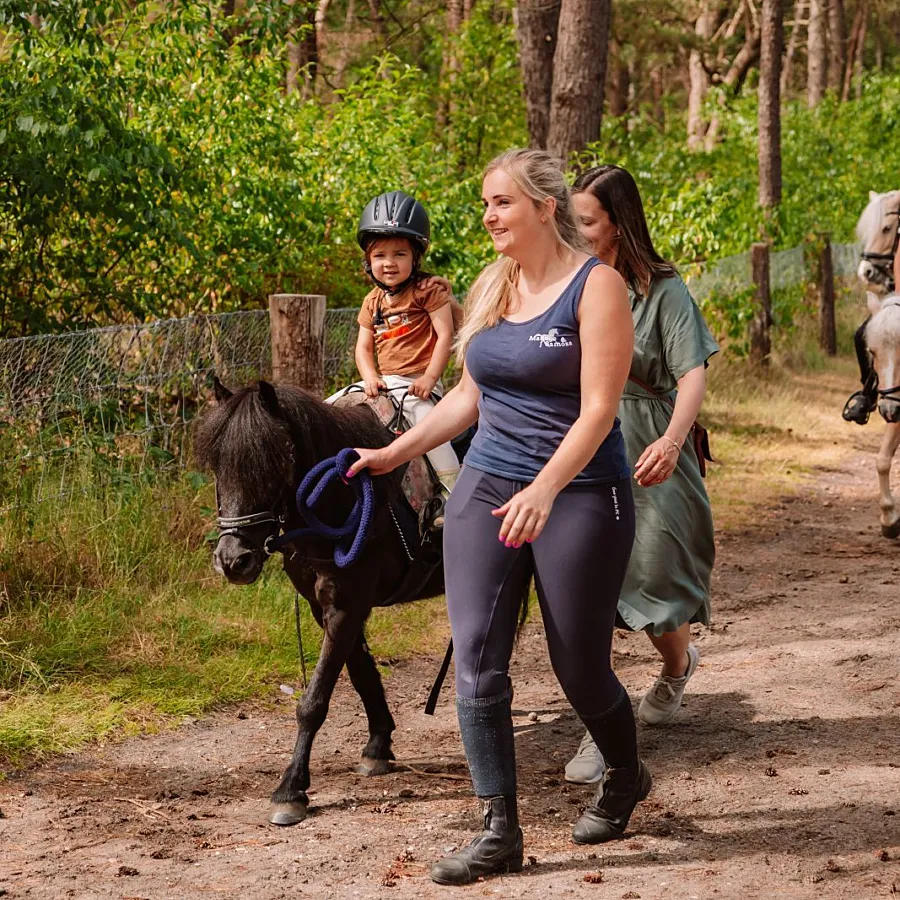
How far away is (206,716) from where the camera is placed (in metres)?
6.22

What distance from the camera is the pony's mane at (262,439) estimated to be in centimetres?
455

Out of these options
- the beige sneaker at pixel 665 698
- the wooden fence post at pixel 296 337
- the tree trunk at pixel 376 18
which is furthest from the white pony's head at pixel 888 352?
the tree trunk at pixel 376 18

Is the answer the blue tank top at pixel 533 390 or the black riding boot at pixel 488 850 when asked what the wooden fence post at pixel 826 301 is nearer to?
the blue tank top at pixel 533 390

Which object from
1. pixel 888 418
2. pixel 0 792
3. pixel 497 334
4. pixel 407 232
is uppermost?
pixel 407 232

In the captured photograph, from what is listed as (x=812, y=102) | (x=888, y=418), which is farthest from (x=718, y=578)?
(x=812, y=102)

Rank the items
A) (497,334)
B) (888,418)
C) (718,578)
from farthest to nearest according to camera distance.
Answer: (888,418) < (718,578) < (497,334)

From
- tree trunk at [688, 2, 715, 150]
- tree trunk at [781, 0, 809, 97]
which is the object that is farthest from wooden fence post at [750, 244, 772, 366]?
tree trunk at [781, 0, 809, 97]

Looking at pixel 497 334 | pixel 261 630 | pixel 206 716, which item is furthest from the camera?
pixel 261 630

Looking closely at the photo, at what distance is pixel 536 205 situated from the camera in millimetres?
3902

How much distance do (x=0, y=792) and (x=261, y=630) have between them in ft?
6.67

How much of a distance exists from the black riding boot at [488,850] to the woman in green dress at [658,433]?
1.07 metres

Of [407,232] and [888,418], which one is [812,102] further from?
[407,232]

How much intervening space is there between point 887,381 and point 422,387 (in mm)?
5267

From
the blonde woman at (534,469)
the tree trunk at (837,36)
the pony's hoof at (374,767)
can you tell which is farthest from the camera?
the tree trunk at (837,36)
